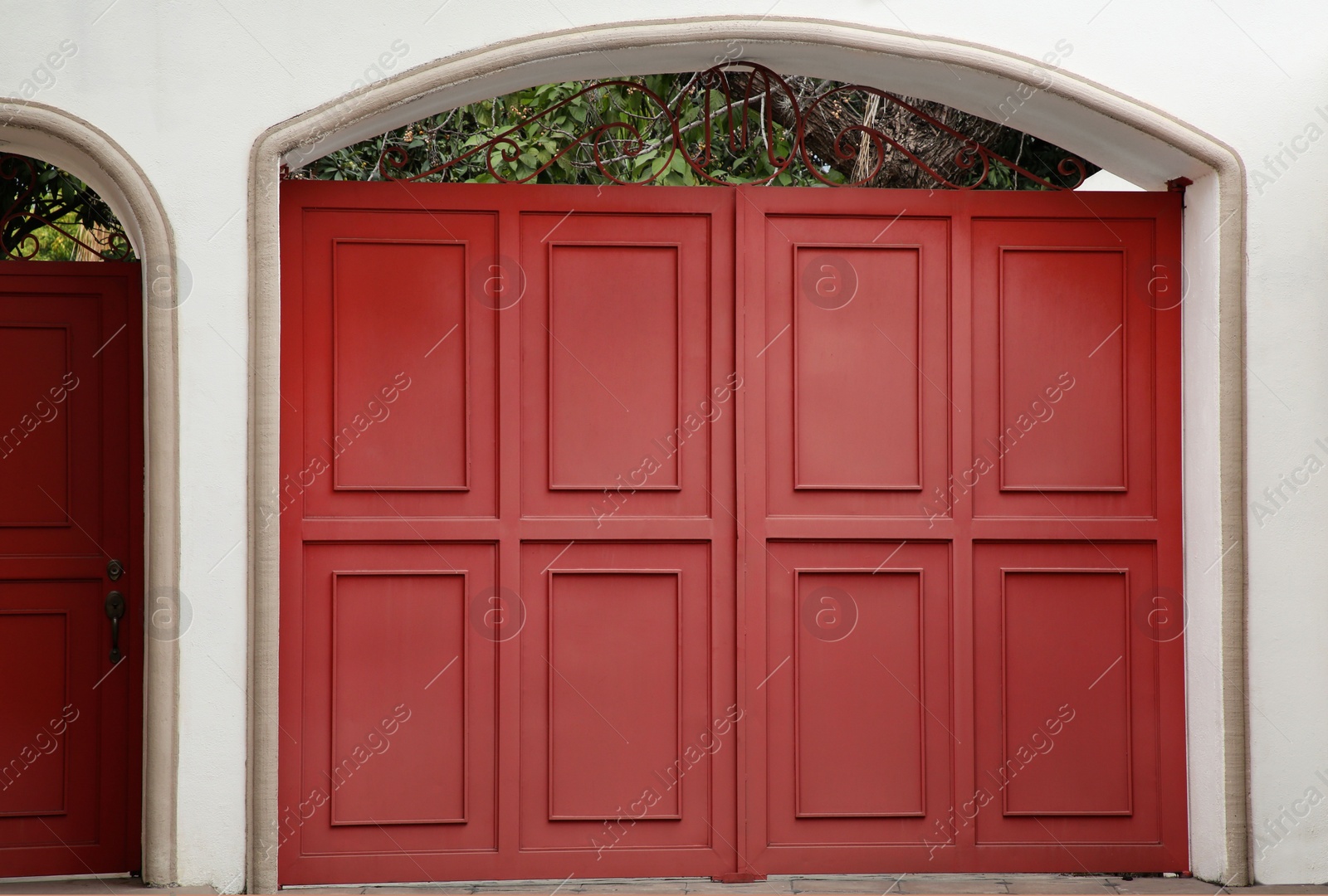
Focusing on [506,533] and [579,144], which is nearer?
[506,533]

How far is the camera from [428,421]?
385 centimetres

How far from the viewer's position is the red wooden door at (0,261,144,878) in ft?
12.5

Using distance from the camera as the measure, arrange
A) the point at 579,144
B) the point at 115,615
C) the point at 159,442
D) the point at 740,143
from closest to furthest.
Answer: the point at 159,442, the point at 115,615, the point at 740,143, the point at 579,144

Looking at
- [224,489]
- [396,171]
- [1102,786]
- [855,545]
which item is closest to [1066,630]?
[1102,786]

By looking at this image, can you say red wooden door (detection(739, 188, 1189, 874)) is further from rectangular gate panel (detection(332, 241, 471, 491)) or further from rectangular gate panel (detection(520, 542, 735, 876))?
rectangular gate panel (detection(332, 241, 471, 491))

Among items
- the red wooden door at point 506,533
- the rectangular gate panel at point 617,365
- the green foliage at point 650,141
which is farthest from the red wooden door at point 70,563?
the green foliage at point 650,141

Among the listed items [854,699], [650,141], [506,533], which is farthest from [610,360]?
[650,141]

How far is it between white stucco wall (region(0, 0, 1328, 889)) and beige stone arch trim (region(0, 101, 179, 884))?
4cm

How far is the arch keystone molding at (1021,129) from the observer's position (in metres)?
3.57

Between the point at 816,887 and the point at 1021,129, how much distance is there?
296 cm

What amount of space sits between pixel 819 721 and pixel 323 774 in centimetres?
182

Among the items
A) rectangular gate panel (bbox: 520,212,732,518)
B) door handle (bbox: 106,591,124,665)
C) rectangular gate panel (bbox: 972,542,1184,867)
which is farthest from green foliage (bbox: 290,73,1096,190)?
door handle (bbox: 106,591,124,665)

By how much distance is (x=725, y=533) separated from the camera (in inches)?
154

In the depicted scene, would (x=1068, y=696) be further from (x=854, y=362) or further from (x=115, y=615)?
(x=115, y=615)
